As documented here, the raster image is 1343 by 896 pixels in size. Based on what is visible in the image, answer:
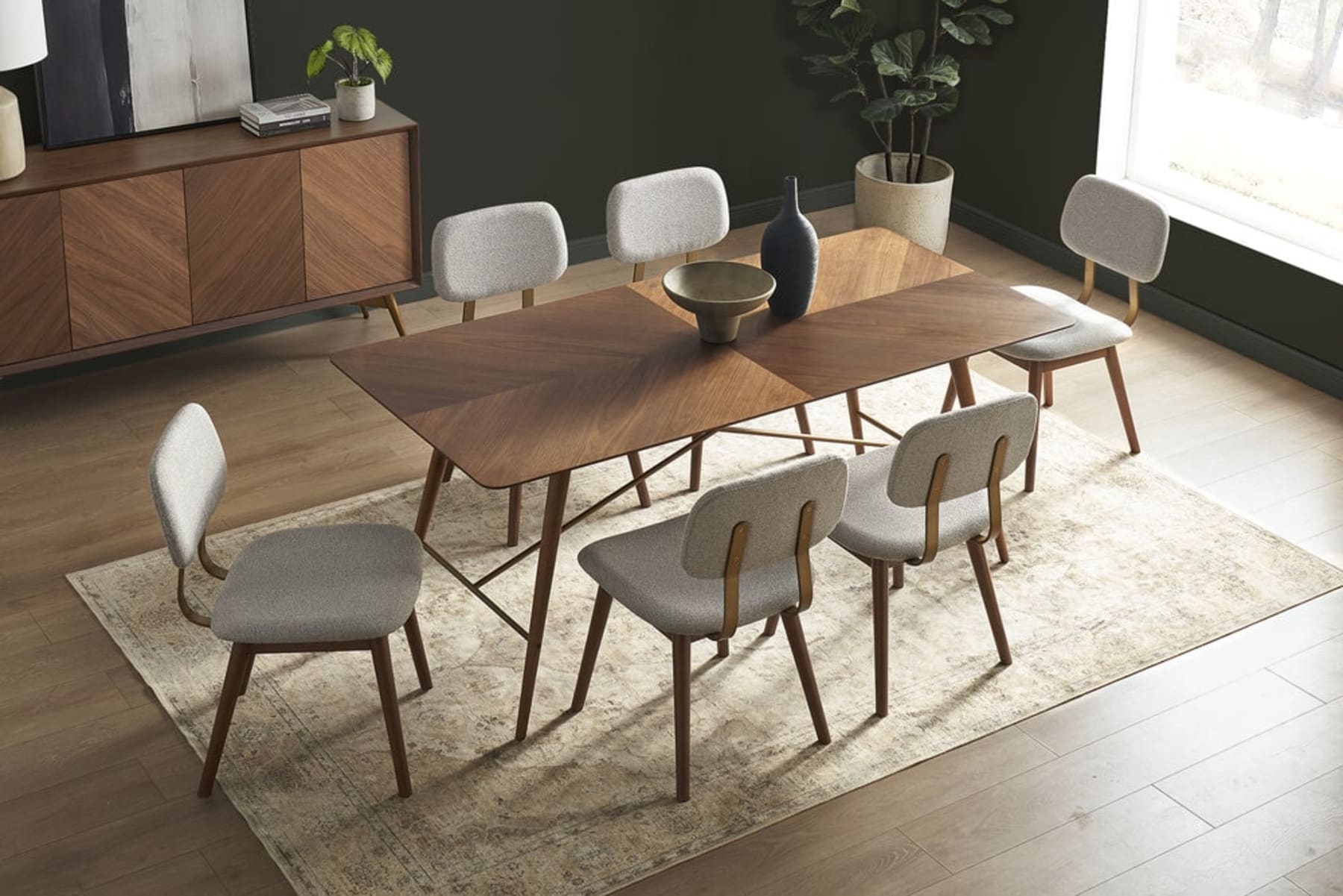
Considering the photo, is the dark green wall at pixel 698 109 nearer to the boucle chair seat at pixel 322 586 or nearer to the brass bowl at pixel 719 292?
the brass bowl at pixel 719 292

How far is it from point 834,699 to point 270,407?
7.73ft

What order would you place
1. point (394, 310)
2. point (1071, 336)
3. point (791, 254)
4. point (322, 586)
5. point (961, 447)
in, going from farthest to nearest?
1. point (394, 310)
2. point (1071, 336)
3. point (791, 254)
4. point (961, 447)
5. point (322, 586)

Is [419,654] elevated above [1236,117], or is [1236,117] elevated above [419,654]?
[1236,117]

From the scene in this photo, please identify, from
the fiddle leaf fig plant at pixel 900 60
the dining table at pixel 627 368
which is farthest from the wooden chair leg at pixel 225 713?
the fiddle leaf fig plant at pixel 900 60

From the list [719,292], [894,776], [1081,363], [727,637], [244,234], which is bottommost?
[894,776]

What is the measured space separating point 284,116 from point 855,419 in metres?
2.10

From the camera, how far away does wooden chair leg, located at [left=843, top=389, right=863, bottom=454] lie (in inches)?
200

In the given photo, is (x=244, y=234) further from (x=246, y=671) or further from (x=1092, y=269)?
(x=1092, y=269)

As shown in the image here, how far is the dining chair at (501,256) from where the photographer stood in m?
4.71

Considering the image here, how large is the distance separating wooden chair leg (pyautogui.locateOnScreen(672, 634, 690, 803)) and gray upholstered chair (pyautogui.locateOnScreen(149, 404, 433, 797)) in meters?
0.60

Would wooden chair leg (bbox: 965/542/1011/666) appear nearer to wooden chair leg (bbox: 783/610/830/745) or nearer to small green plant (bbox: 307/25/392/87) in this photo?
wooden chair leg (bbox: 783/610/830/745)

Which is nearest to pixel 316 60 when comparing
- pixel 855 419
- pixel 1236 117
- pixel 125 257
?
pixel 125 257

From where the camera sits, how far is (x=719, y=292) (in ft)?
14.4

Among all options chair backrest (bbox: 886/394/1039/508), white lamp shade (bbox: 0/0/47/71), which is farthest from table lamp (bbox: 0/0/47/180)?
chair backrest (bbox: 886/394/1039/508)
